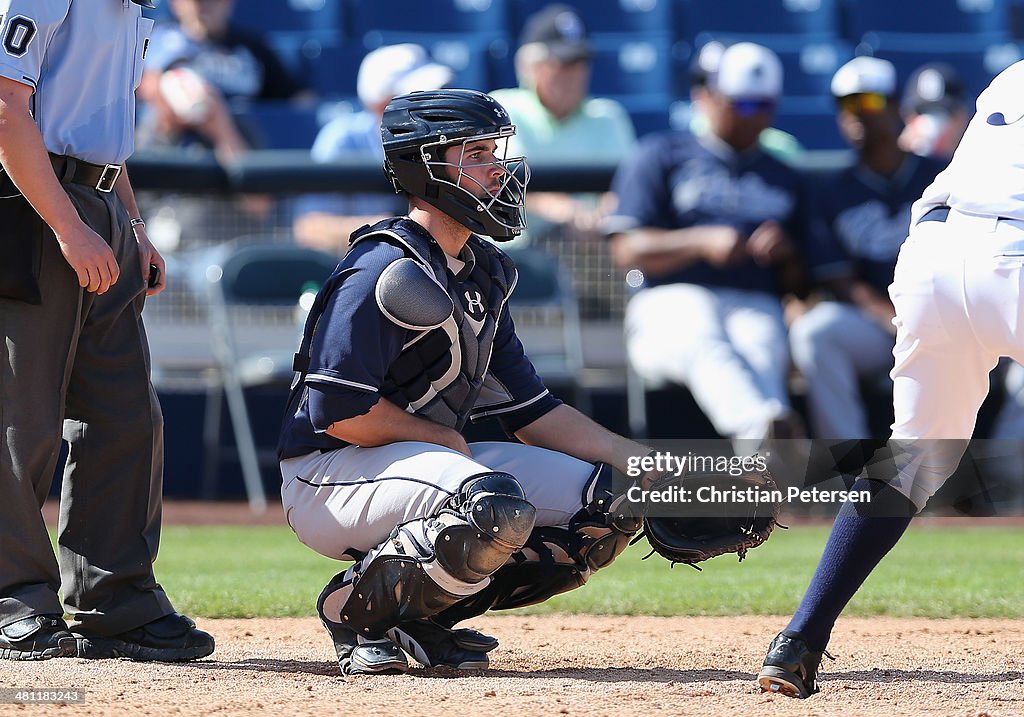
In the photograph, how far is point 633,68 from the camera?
10492mm

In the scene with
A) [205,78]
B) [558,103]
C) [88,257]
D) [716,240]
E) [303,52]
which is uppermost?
[303,52]

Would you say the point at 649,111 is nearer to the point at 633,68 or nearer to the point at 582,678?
the point at 633,68

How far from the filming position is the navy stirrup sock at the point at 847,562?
297 centimetres

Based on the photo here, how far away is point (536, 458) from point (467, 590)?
21.3 inches

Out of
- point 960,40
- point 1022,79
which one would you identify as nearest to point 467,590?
point 1022,79

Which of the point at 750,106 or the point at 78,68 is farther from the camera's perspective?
the point at 750,106

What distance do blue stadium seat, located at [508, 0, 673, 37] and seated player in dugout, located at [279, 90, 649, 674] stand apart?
7.34 m

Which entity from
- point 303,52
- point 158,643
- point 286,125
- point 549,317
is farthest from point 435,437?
point 303,52

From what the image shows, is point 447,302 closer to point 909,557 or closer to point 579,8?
point 909,557

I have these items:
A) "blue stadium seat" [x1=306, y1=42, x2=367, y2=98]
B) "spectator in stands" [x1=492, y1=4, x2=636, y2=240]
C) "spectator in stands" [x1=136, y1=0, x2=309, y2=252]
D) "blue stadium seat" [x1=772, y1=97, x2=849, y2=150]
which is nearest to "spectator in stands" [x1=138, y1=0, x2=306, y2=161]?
"spectator in stands" [x1=136, y1=0, x2=309, y2=252]

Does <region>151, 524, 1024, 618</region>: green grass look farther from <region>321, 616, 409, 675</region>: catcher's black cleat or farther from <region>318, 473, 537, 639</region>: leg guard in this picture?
<region>318, 473, 537, 639</region>: leg guard

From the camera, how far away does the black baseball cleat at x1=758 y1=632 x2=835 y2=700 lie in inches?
116

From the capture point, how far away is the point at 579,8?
1088cm

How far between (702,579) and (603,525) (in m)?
2.19
